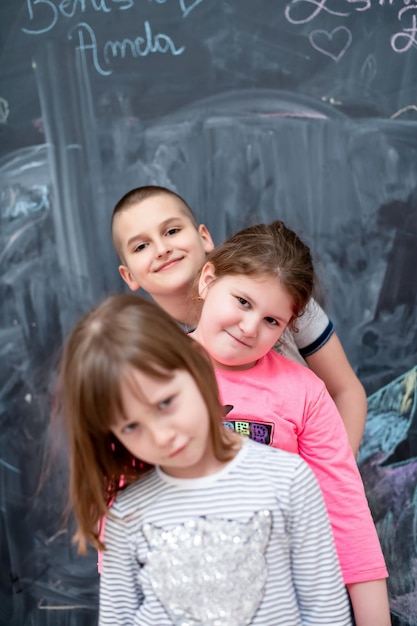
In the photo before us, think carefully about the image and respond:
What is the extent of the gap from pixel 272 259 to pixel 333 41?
3.04 feet

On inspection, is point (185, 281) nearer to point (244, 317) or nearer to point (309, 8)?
point (244, 317)

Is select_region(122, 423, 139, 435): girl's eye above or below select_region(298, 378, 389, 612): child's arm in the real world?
above

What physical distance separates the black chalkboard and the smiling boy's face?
0.35 metres

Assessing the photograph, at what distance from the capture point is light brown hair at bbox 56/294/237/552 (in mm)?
988

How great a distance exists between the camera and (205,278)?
4.59 ft

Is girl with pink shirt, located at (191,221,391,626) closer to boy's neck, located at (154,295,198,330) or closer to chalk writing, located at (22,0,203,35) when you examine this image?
boy's neck, located at (154,295,198,330)

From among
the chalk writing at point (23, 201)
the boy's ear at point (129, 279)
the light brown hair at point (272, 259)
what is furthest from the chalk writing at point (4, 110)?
the light brown hair at point (272, 259)

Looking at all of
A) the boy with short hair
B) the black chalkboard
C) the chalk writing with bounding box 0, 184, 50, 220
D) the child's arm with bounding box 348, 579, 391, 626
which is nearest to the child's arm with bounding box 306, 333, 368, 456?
the boy with short hair

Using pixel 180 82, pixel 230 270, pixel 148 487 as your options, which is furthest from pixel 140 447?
pixel 180 82

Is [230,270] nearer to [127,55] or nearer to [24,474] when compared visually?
[127,55]

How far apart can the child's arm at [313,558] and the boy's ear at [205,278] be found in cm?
43

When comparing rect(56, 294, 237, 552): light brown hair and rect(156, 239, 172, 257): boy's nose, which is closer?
rect(56, 294, 237, 552): light brown hair

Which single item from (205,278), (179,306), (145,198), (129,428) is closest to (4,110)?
(145,198)

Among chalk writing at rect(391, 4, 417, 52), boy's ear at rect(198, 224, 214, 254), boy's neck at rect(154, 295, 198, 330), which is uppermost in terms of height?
chalk writing at rect(391, 4, 417, 52)
